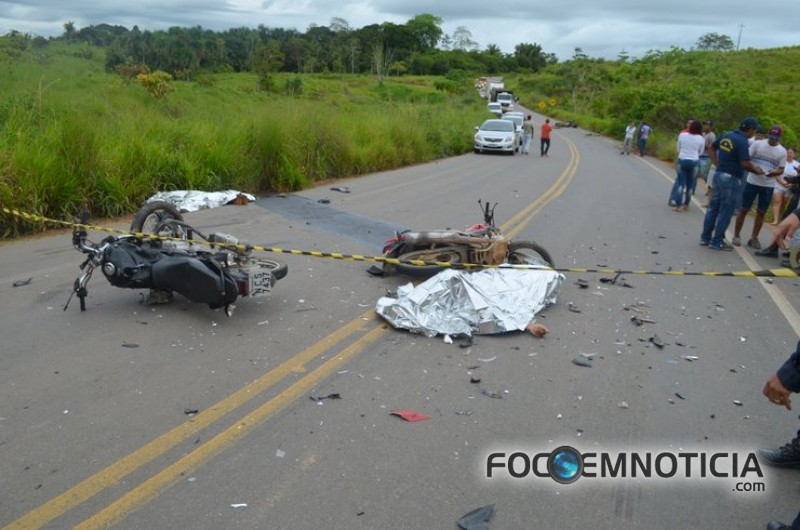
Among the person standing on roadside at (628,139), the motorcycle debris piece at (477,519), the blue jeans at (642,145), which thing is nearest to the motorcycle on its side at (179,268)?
the motorcycle debris piece at (477,519)

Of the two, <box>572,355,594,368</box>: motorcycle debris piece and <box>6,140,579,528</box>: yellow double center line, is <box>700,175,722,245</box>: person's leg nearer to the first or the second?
<box>572,355,594,368</box>: motorcycle debris piece

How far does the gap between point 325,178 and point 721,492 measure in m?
13.9

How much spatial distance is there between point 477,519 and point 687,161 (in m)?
12.8

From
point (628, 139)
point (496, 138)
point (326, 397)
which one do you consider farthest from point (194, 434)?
point (628, 139)

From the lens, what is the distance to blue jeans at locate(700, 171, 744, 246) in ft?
33.6

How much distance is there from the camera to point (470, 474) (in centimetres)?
373

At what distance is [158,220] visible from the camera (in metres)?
7.95

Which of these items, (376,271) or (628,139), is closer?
(376,271)

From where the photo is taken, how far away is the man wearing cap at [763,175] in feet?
33.8

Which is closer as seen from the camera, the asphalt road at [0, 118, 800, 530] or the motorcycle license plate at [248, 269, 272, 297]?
the asphalt road at [0, 118, 800, 530]

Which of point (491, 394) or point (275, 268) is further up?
point (275, 268)

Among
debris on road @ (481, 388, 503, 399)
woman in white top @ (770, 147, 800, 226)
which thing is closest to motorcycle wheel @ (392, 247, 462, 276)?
debris on road @ (481, 388, 503, 399)

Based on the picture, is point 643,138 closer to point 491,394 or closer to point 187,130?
point 187,130

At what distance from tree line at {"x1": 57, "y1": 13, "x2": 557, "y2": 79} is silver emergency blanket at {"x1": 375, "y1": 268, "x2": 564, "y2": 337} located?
44279 mm
